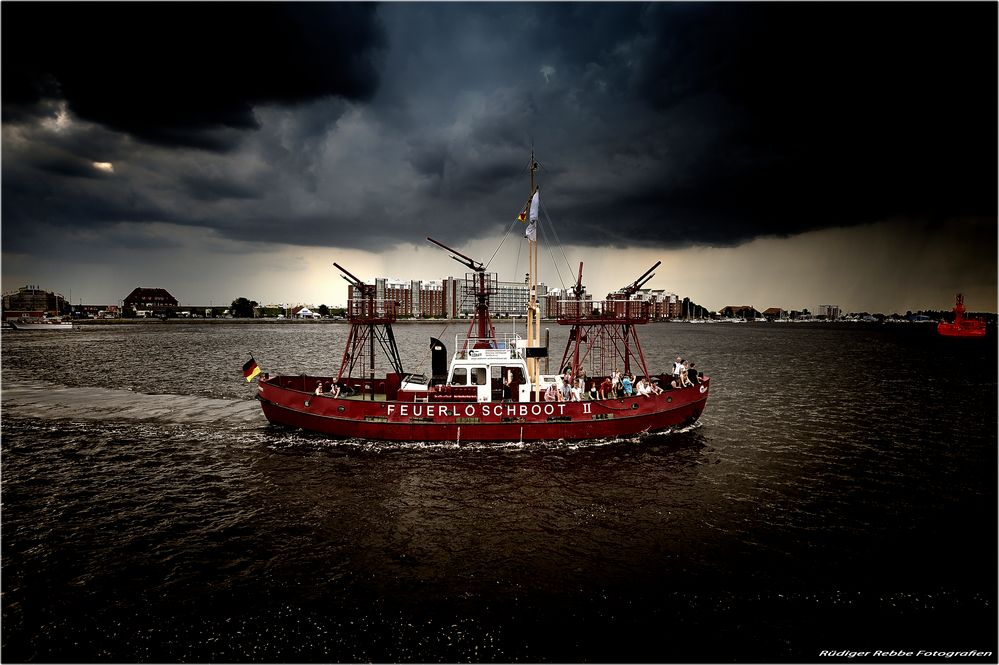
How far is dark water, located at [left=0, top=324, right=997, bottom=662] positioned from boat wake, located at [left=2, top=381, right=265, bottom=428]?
1636mm

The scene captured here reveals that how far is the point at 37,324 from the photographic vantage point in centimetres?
13112

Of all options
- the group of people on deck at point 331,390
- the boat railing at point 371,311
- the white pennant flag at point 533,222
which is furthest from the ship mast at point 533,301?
the group of people on deck at point 331,390

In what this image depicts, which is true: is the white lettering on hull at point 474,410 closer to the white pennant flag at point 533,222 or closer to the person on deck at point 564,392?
the person on deck at point 564,392

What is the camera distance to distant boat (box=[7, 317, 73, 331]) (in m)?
127

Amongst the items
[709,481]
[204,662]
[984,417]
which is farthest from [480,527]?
[984,417]

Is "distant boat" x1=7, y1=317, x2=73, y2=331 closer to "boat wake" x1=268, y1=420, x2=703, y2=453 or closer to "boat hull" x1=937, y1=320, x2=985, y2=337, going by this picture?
A: "boat wake" x1=268, y1=420, x2=703, y2=453

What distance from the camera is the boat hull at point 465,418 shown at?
20969 mm

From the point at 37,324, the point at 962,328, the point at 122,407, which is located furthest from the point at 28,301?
the point at 962,328

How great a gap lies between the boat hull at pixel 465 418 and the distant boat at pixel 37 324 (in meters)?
160

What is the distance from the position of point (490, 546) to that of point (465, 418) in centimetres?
896

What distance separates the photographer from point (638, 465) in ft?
62.3

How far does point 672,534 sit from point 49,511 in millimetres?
19825

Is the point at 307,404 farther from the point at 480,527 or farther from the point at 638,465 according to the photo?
the point at 638,465

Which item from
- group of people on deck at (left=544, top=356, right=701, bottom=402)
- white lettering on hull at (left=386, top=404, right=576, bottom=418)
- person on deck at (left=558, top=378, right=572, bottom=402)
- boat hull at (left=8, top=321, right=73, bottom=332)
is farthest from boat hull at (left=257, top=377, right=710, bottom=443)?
boat hull at (left=8, top=321, right=73, bottom=332)
